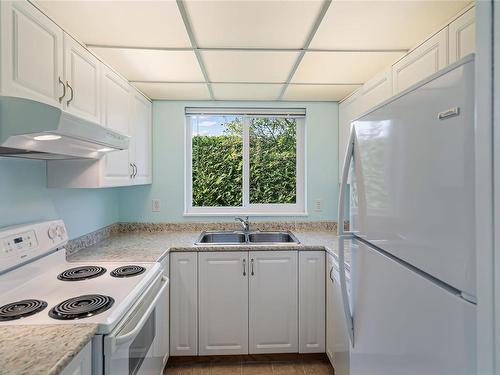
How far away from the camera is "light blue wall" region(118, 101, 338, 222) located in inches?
109

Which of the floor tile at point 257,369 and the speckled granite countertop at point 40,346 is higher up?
the speckled granite countertop at point 40,346

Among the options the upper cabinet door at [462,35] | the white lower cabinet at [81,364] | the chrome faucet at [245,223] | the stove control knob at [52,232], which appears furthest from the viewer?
the chrome faucet at [245,223]

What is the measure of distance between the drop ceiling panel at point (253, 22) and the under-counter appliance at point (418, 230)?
60 cm

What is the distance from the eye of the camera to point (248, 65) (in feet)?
6.30

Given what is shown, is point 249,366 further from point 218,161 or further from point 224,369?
point 218,161

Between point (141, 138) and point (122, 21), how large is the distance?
1215 mm

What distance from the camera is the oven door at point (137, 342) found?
1.06 meters

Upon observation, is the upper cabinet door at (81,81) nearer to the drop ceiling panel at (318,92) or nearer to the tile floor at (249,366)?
the drop ceiling panel at (318,92)

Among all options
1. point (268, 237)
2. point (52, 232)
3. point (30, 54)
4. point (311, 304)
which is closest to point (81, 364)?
point (52, 232)

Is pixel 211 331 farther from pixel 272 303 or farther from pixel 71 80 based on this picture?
pixel 71 80

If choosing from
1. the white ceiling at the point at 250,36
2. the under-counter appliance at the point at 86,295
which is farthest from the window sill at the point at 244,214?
the white ceiling at the point at 250,36

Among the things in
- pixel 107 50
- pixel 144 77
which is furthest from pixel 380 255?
pixel 144 77

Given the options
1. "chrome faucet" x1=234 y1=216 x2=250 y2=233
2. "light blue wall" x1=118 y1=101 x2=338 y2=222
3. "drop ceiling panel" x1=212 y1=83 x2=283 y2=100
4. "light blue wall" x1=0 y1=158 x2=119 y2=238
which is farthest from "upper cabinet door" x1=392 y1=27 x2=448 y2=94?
"light blue wall" x1=0 y1=158 x2=119 y2=238

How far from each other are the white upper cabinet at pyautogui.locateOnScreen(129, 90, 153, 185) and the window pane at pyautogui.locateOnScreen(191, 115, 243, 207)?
1.45 feet
